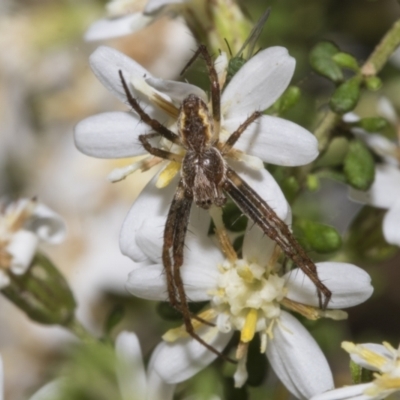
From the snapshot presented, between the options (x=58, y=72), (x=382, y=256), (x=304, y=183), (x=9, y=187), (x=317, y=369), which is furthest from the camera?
(x=9, y=187)

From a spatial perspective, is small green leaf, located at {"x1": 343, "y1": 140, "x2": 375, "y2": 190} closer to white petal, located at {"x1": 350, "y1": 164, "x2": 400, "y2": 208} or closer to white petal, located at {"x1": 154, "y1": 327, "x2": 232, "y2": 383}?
white petal, located at {"x1": 350, "y1": 164, "x2": 400, "y2": 208}

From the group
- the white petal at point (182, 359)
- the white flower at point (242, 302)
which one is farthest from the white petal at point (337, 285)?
the white petal at point (182, 359)

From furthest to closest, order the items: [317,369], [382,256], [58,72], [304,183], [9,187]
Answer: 1. [9,187]
2. [58,72]
3. [382,256]
4. [304,183]
5. [317,369]

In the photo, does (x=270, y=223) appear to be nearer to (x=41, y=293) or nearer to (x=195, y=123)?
(x=195, y=123)

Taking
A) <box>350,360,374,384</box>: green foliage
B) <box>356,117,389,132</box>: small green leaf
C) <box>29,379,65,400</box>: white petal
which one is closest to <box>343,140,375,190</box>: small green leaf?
<box>356,117,389,132</box>: small green leaf

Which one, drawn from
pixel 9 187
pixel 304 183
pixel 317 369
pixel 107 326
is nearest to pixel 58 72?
pixel 9 187

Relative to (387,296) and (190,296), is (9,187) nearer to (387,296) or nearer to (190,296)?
(387,296)
